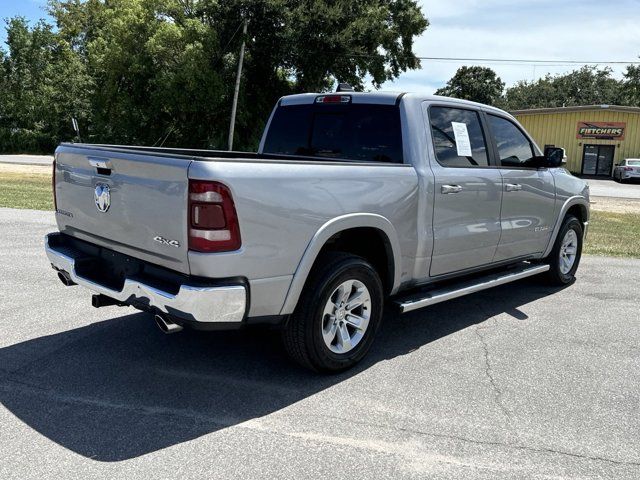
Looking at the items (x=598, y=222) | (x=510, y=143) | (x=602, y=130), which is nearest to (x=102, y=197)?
(x=510, y=143)

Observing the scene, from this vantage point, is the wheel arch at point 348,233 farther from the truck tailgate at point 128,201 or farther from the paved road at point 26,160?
the paved road at point 26,160

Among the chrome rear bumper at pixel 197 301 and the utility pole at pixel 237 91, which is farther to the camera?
the utility pole at pixel 237 91

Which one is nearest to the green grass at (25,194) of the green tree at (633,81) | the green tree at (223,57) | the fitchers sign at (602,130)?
the green tree at (223,57)

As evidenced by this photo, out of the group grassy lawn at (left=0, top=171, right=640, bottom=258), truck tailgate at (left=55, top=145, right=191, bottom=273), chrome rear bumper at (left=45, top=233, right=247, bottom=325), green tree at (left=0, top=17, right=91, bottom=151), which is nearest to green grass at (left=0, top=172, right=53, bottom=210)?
grassy lawn at (left=0, top=171, right=640, bottom=258)

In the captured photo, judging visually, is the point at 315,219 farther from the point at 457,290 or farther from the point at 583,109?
the point at 583,109

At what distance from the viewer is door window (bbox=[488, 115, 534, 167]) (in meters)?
5.34

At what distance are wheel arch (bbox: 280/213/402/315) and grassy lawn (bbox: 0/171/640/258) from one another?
6.09 meters

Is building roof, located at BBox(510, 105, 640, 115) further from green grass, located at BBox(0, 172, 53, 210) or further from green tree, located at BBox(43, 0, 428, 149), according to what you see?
green grass, located at BBox(0, 172, 53, 210)

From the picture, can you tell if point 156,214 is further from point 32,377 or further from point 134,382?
point 32,377

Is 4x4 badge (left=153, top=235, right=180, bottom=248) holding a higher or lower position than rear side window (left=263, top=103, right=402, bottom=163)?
lower

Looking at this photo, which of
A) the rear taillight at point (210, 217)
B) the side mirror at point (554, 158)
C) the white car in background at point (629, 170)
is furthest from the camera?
the white car in background at point (629, 170)

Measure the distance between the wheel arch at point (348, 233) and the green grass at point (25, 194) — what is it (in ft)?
31.1

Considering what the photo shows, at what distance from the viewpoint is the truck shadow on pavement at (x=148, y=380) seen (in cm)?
313

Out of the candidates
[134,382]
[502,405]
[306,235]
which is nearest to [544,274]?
[502,405]
